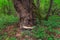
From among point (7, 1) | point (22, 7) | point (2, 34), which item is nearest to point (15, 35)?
point (2, 34)

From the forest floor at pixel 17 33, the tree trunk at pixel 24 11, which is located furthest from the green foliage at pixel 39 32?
the tree trunk at pixel 24 11

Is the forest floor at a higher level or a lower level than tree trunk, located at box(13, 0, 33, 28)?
lower

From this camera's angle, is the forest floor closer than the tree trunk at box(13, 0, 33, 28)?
Yes

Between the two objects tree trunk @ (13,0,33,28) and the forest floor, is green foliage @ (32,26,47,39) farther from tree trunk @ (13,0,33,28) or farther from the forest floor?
tree trunk @ (13,0,33,28)

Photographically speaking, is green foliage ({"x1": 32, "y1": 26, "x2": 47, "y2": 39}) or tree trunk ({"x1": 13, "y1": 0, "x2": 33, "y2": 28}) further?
tree trunk ({"x1": 13, "y1": 0, "x2": 33, "y2": 28})

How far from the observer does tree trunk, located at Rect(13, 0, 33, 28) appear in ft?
21.9

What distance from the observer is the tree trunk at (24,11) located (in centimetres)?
667

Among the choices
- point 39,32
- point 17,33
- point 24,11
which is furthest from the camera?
point 24,11

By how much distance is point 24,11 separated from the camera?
22.0 feet

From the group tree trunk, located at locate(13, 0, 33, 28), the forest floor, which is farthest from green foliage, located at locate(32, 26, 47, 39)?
tree trunk, located at locate(13, 0, 33, 28)

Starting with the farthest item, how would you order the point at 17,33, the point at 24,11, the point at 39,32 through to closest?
1. the point at 24,11
2. the point at 17,33
3. the point at 39,32

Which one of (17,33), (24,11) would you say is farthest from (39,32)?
(24,11)

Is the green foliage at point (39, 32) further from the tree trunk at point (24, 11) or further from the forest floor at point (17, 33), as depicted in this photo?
the tree trunk at point (24, 11)

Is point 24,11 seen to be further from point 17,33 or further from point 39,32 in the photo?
point 39,32
